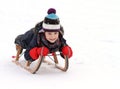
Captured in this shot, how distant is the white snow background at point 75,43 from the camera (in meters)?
3.84

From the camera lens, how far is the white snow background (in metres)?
3.84

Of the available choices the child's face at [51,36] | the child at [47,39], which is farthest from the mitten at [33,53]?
the child's face at [51,36]

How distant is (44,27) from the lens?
395 cm

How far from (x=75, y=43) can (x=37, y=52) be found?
1654 mm

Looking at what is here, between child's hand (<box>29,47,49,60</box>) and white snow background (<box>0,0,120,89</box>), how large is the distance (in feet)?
0.64

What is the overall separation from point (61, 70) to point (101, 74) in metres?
0.40

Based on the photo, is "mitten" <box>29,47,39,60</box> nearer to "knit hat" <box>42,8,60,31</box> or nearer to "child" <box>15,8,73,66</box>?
"child" <box>15,8,73,66</box>

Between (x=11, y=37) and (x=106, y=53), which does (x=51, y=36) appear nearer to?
(x=106, y=53)

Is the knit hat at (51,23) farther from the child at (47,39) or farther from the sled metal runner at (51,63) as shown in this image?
A: the sled metal runner at (51,63)

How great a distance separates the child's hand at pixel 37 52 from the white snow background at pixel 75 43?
0.19 m

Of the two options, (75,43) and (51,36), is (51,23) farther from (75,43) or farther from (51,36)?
(75,43)

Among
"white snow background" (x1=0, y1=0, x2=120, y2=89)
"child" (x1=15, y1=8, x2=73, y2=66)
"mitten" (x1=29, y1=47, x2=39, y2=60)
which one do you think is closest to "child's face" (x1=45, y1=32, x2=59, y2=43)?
"child" (x1=15, y1=8, x2=73, y2=66)

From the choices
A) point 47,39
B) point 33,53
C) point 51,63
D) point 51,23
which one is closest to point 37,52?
point 33,53

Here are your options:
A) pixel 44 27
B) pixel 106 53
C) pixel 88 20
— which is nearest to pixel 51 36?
pixel 44 27
